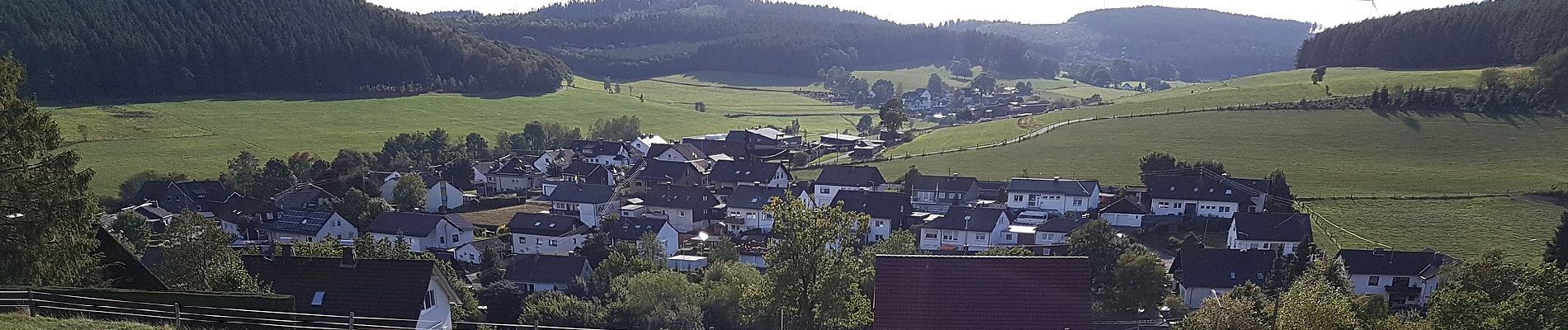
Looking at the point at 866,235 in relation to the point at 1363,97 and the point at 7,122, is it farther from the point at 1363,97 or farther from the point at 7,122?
the point at 1363,97

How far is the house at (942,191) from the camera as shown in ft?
168

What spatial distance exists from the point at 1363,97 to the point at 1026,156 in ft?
96.7

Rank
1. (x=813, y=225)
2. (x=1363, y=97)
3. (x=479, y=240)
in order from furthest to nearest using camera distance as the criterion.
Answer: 1. (x=1363, y=97)
2. (x=479, y=240)
3. (x=813, y=225)

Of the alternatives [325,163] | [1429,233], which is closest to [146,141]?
[325,163]

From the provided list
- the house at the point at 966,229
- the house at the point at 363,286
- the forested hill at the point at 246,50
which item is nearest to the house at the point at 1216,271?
the house at the point at 966,229

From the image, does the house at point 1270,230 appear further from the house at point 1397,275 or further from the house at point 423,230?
the house at point 423,230

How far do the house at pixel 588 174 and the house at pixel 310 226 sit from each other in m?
17.0

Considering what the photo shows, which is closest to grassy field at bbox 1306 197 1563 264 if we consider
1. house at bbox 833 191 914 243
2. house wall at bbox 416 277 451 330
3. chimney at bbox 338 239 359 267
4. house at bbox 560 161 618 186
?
house at bbox 833 191 914 243

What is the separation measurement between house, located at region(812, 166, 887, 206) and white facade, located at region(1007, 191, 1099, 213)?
877cm

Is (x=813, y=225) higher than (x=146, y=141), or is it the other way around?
(x=813, y=225)

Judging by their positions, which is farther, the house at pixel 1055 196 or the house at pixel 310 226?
the house at pixel 1055 196

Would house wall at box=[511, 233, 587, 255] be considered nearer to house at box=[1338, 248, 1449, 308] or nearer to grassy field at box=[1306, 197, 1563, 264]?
house at box=[1338, 248, 1449, 308]

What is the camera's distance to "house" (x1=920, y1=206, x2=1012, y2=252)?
41500 mm

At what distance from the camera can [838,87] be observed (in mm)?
143875
